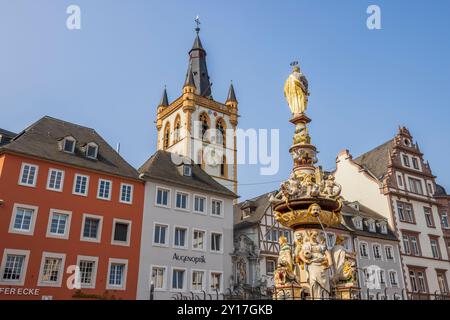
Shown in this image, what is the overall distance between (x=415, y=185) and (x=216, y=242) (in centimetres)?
2647

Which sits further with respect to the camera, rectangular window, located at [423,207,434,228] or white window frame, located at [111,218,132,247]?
rectangular window, located at [423,207,434,228]

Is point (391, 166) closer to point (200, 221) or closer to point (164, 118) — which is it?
point (200, 221)

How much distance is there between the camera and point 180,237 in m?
32.8

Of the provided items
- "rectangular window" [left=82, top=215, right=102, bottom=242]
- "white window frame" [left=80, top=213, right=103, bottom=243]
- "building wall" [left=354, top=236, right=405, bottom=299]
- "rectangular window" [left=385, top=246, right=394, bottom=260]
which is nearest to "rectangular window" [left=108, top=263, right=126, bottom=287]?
"white window frame" [left=80, top=213, right=103, bottom=243]

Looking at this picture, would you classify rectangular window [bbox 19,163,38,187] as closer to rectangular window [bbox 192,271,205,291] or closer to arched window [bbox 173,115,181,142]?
rectangular window [bbox 192,271,205,291]

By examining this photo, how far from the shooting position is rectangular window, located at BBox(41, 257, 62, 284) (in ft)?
85.6

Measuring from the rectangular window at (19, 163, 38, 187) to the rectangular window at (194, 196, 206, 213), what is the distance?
42.5ft

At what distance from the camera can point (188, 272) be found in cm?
3184

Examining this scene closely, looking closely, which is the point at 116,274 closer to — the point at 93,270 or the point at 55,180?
the point at 93,270

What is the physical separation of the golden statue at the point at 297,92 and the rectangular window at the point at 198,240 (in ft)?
70.3

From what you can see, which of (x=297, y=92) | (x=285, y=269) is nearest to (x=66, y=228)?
(x=297, y=92)
